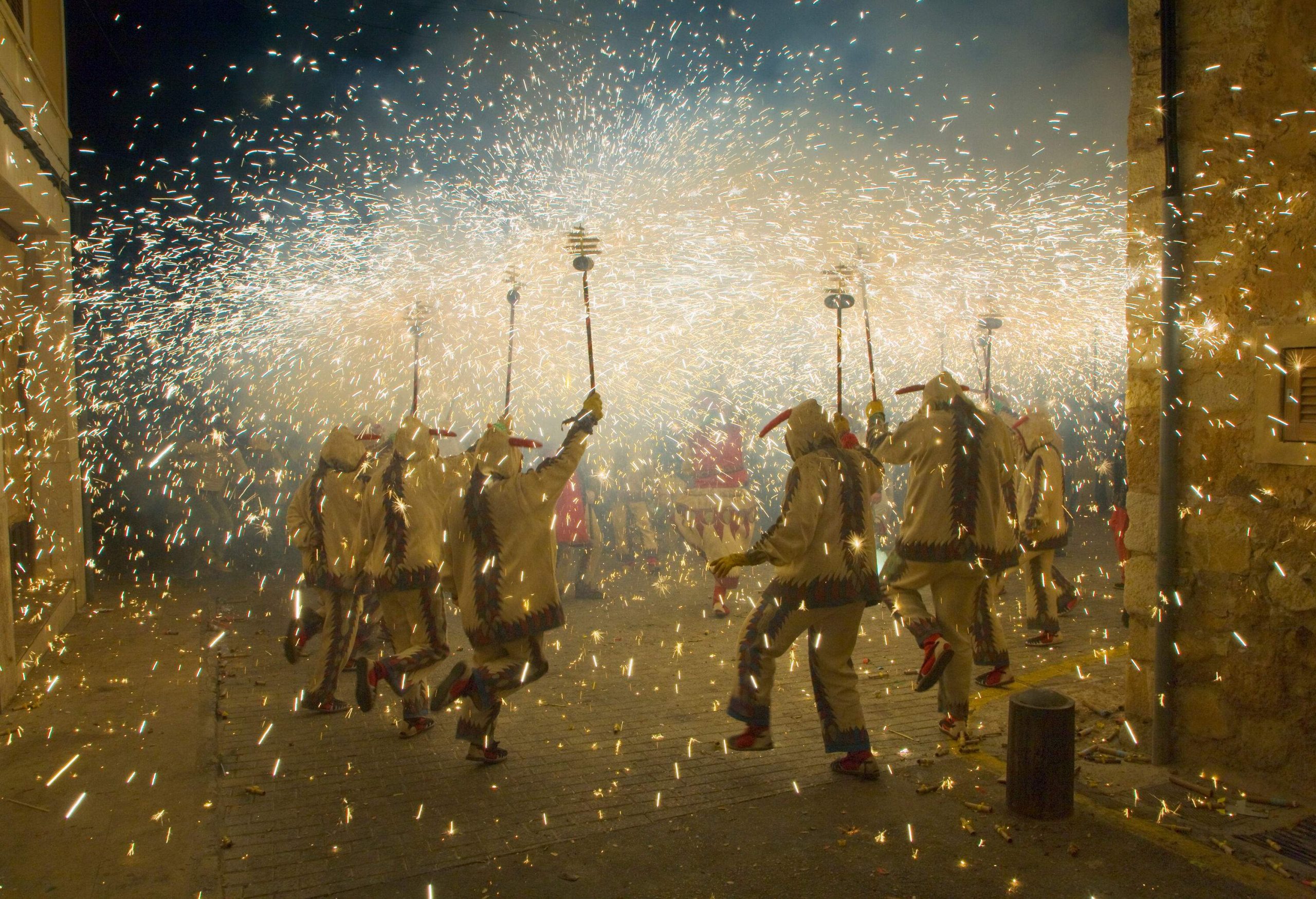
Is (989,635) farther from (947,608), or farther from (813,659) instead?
(813,659)

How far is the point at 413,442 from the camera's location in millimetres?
6121

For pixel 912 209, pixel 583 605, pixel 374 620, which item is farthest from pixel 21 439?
pixel 912 209

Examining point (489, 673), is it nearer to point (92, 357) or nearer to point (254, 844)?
point (254, 844)

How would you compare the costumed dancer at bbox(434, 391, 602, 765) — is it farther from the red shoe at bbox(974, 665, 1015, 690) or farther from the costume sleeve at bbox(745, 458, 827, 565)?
the red shoe at bbox(974, 665, 1015, 690)

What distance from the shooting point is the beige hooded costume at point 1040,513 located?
773 centimetres

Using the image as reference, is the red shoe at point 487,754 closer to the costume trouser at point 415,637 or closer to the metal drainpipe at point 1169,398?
the costume trouser at point 415,637

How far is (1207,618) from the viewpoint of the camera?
14.6ft

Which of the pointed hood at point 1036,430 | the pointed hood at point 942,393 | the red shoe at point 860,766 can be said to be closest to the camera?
the red shoe at point 860,766

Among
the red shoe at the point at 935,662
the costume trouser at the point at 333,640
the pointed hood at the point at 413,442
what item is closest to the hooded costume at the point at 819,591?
the red shoe at the point at 935,662

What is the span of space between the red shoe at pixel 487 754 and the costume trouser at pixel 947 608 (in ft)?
7.86

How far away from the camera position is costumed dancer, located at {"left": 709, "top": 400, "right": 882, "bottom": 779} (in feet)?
15.6

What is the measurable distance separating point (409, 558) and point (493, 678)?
1.16 metres

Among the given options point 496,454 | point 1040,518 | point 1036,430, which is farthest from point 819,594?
point 1036,430

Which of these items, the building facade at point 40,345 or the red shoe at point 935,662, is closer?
the red shoe at point 935,662
